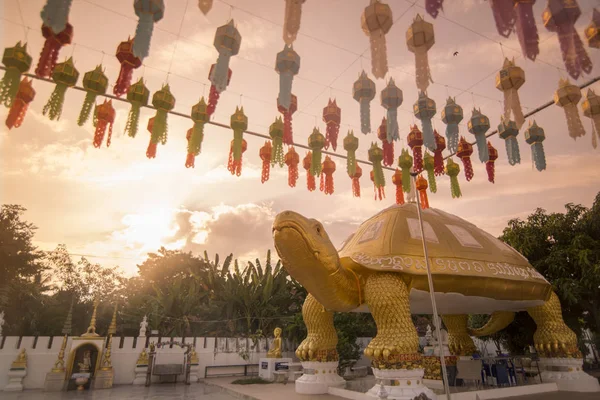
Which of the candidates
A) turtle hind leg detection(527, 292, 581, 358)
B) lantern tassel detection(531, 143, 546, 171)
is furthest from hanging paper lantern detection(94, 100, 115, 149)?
turtle hind leg detection(527, 292, 581, 358)

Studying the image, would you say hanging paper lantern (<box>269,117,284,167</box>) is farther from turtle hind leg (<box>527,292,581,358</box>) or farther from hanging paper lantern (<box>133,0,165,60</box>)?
turtle hind leg (<box>527,292,581,358</box>)

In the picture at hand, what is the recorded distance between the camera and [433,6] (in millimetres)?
4391

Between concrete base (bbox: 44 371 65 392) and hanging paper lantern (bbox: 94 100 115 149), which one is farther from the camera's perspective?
concrete base (bbox: 44 371 65 392)

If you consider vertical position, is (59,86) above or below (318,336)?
above

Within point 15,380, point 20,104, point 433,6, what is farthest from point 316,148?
point 15,380

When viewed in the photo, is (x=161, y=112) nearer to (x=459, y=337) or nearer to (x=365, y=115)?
(x=365, y=115)

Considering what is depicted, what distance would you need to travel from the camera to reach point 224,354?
1552 centimetres

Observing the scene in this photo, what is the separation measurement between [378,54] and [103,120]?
16.9 feet

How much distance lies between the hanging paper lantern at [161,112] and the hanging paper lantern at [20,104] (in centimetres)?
196

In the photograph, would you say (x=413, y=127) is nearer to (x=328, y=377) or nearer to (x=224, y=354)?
(x=328, y=377)

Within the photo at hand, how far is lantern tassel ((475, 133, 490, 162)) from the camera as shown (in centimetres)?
772

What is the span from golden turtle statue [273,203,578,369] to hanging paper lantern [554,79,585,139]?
3.46 metres

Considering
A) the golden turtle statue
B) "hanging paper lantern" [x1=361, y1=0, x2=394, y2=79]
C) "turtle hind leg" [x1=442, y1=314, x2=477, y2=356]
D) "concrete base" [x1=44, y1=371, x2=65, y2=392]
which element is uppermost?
"hanging paper lantern" [x1=361, y1=0, x2=394, y2=79]

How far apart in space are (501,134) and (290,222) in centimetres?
522
